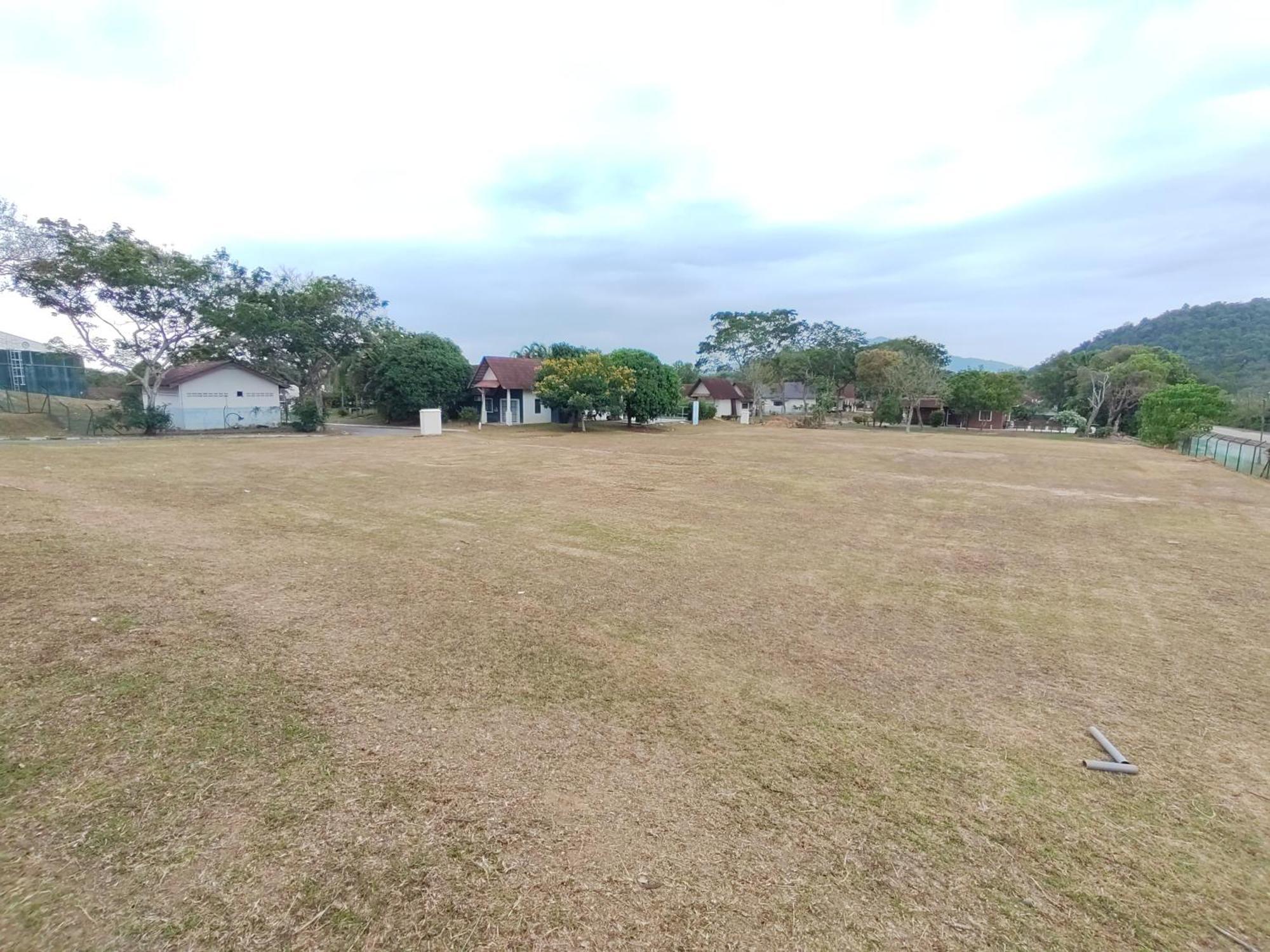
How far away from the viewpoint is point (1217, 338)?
74250mm

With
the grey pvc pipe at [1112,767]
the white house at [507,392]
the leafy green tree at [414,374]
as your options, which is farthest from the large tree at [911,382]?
the grey pvc pipe at [1112,767]

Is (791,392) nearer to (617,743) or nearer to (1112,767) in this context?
(1112,767)

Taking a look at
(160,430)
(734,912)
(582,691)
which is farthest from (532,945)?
(160,430)

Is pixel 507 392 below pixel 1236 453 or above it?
above

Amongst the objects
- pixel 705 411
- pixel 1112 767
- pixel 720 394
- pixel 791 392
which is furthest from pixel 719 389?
pixel 1112 767

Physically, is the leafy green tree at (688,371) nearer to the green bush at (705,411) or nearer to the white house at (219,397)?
the green bush at (705,411)

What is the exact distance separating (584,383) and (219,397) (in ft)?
66.7

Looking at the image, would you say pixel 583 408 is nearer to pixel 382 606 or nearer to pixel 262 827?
pixel 382 606

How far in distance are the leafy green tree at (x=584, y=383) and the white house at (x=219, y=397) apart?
629 inches

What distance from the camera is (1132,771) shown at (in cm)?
308

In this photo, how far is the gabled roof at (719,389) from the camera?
2088 inches

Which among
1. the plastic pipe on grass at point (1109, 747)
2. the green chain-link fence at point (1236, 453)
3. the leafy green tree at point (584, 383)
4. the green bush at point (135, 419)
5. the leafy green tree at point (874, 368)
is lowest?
the plastic pipe on grass at point (1109, 747)

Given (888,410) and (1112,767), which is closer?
(1112,767)

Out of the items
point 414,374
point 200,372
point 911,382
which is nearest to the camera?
point 200,372
